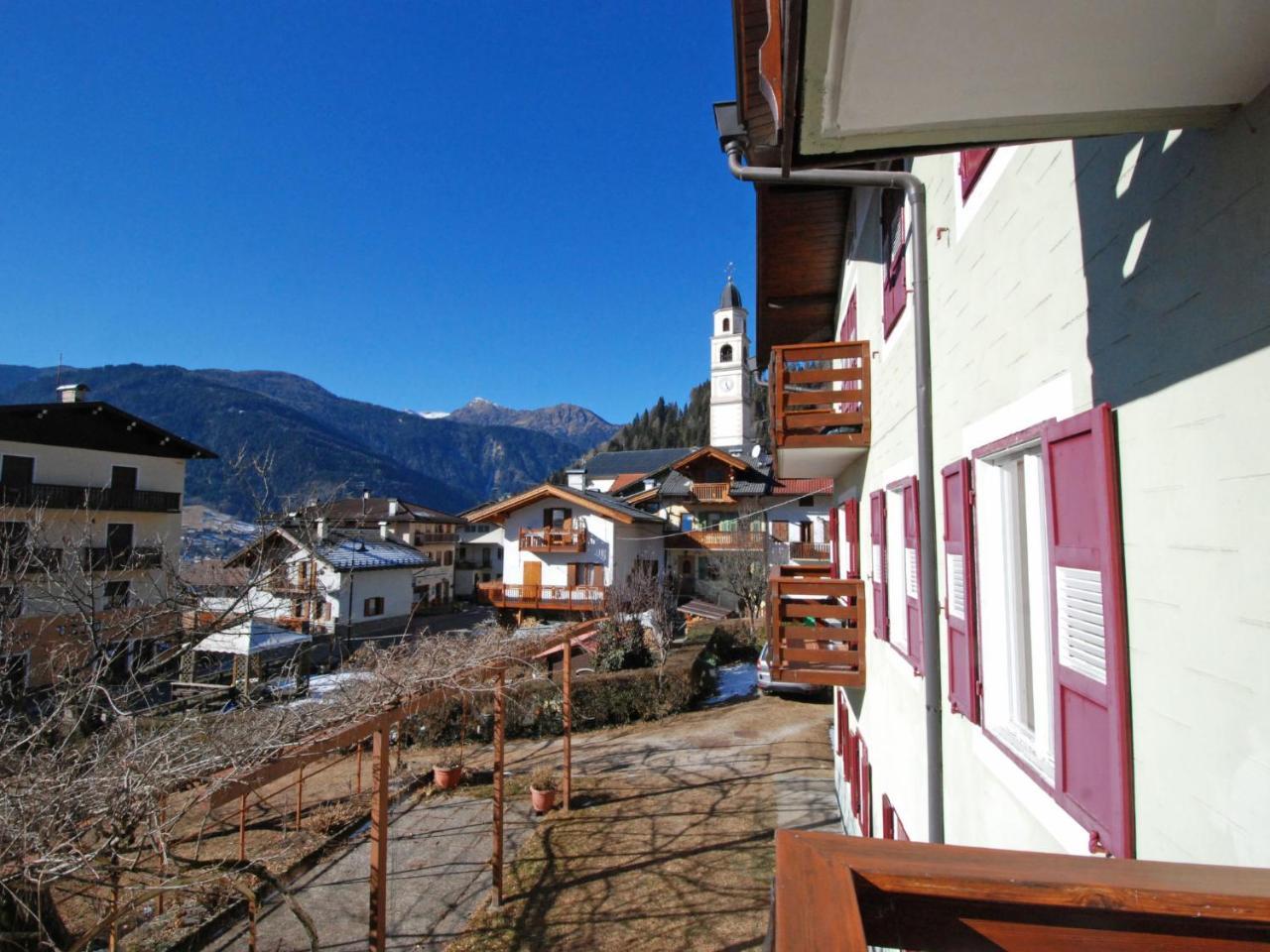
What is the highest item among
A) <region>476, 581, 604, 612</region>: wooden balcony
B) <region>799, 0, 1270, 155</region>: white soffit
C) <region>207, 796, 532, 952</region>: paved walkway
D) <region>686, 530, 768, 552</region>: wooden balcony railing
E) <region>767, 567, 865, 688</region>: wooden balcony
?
<region>799, 0, 1270, 155</region>: white soffit

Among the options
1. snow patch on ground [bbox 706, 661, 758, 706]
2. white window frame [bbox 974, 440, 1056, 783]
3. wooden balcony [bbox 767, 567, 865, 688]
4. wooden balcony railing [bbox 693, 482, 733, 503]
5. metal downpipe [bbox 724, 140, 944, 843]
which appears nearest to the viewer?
white window frame [bbox 974, 440, 1056, 783]

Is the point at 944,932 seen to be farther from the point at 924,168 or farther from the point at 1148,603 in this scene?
the point at 924,168

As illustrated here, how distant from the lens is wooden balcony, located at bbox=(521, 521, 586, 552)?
103 feet

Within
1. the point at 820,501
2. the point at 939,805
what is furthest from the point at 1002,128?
the point at 820,501

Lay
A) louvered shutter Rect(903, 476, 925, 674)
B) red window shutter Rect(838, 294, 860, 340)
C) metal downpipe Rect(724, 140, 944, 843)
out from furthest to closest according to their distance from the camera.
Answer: red window shutter Rect(838, 294, 860, 340) → louvered shutter Rect(903, 476, 925, 674) → metal downpipe Rect(724, 140, 944, 843)

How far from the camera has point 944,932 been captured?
889 mm

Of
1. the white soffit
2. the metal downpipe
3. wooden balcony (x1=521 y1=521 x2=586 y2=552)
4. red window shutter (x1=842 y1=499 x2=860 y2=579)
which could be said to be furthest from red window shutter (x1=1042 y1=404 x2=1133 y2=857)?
wooden balcony (x1=521 y1=521 x2=586 y2=552)

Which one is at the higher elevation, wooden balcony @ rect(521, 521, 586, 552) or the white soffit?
the white soffit

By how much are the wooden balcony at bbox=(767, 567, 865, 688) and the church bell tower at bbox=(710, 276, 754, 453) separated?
197ft

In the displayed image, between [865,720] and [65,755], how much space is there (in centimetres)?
705

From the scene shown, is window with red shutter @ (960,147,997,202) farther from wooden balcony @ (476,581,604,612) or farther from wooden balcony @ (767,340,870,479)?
wooden balcony @ (476,581,604,612)

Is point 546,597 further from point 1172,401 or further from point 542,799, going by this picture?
point 1172,401

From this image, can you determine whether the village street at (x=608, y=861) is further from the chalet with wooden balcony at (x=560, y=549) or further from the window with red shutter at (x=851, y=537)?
the chalet with wooden balcony at (x=560, y=549)

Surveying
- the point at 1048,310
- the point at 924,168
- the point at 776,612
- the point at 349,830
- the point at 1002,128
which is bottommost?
the point at 349,830
